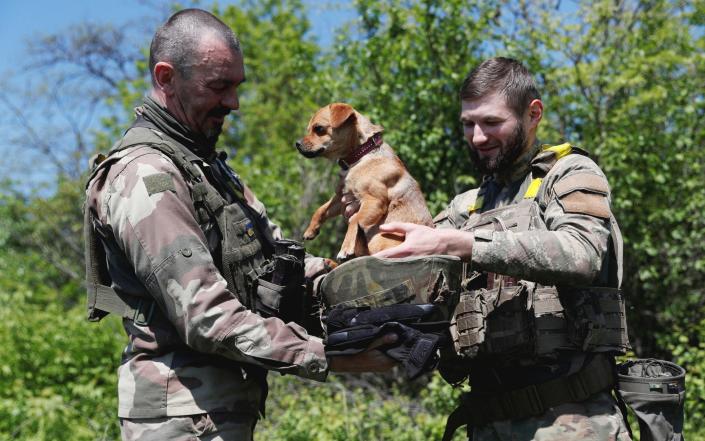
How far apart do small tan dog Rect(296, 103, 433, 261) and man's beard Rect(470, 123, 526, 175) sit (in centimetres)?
62

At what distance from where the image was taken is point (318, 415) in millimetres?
6805

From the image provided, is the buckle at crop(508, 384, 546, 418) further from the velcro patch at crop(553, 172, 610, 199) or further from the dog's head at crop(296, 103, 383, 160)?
the dog's head at crop(296, 103, 383, 160)

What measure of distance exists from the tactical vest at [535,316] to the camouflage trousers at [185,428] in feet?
3.58

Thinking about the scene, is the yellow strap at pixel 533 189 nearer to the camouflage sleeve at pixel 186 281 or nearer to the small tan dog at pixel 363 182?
the small tan dog at pixel 363 182

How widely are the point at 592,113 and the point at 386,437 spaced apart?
4.85 m

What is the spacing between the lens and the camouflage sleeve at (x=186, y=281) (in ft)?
8.20

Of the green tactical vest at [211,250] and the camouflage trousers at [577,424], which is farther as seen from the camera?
the camouflage trousers at [577,424]

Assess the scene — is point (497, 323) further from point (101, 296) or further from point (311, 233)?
point (101, 296)

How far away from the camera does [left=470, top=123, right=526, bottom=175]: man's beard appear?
3.25m

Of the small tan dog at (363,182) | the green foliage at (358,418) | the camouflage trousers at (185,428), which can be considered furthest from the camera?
the green foliage at (358,418)

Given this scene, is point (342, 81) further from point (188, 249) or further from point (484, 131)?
point (188, 249)

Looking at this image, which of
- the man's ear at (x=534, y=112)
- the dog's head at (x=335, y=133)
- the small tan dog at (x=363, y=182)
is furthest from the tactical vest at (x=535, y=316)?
the dog's head at (x=335, y=133)

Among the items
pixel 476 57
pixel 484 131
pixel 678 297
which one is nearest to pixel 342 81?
pixel 476 57

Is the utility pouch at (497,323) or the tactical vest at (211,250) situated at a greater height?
the tactical vest at (211,250)
